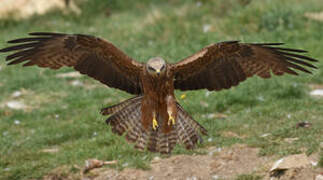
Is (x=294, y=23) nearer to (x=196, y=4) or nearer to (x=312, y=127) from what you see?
(x=196, y=4)

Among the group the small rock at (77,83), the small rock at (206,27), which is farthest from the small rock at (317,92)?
the small rock at (77,83)

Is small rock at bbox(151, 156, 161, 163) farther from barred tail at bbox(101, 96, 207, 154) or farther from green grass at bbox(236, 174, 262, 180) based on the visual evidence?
green grass at bbox(236, 174, 262, 180)

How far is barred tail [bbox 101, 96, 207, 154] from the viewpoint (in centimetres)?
664

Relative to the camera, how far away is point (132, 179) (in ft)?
20.7

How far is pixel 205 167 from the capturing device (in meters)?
6.41

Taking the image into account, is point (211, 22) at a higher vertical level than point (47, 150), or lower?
higher

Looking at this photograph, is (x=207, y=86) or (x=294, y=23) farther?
(x=294, y=23)

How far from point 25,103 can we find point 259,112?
385cm

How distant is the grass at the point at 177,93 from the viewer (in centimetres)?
705

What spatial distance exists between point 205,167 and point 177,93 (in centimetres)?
287

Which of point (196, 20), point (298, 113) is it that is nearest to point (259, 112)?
point (298, 113)

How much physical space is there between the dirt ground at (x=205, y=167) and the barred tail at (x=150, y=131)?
0.18 meters

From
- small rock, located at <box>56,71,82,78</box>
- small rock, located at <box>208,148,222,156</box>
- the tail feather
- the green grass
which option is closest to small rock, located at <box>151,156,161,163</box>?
small rock, located at <box>208,148,222,156</box>

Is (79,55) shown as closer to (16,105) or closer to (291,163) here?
(291,163)
